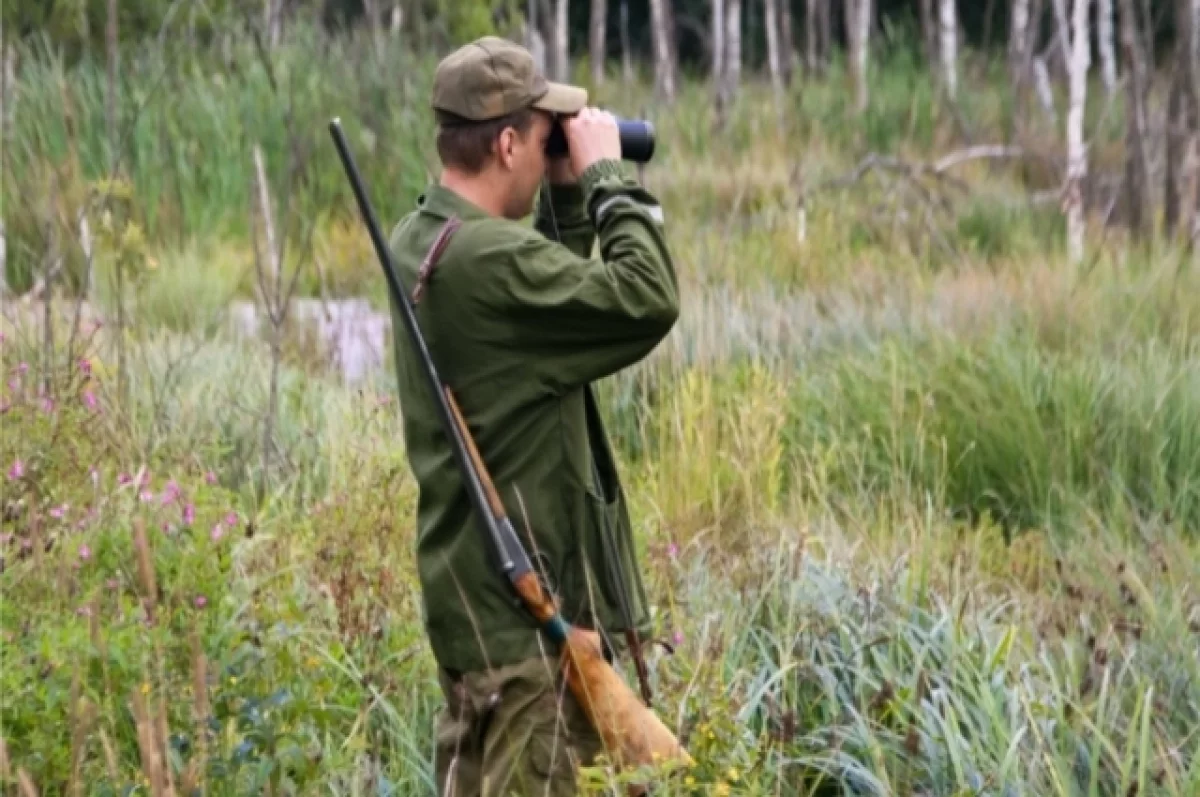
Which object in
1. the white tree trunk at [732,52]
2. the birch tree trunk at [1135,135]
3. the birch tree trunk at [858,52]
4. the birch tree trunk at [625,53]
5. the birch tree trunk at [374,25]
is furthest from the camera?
the white tree trunk at [732,52]

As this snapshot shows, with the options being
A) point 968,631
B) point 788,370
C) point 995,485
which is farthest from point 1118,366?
point 968,631

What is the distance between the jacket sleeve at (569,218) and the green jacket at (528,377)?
0.68 feet

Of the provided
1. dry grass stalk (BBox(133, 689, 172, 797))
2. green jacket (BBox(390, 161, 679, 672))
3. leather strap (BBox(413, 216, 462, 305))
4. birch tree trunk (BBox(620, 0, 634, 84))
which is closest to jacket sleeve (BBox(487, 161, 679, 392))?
green jacket (BBox(390, 161, 679, 672))

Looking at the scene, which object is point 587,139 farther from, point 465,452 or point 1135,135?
point 1135,135

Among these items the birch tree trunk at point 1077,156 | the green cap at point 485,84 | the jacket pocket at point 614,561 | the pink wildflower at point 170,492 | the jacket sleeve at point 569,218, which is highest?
the green cap at point 485,84

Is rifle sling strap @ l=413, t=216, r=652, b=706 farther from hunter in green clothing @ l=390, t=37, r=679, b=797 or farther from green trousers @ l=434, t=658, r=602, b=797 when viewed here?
green trousers @ l=434, t=658, r=602, b=797

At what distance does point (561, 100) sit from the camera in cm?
300

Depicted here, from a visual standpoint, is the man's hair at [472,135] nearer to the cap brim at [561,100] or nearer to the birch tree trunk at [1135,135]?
the cap brim at [561,100]

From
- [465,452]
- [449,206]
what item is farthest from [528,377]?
[449,206]

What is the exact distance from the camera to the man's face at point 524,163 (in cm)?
300

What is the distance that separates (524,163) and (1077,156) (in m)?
7.80

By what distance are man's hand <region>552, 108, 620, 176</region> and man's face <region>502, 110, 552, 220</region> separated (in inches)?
→ 1.8

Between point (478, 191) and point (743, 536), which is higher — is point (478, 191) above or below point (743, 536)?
above

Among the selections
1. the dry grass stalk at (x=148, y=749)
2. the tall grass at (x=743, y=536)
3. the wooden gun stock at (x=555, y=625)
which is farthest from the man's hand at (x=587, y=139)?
the dry grass stalk at (x=148, y=749)
